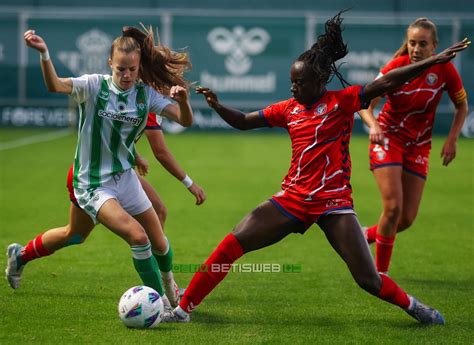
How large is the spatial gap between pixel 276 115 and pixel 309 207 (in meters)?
0.72

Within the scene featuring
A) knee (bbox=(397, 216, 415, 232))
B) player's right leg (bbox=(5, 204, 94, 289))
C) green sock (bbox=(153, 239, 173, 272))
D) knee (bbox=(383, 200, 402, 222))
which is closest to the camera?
green sock (bbox=(153, 239, 173, 272))

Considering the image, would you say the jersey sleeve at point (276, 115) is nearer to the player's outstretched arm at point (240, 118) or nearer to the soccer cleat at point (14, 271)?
the player's outstretched arm at point (240, 118)

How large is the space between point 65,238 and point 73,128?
1872 centimetres

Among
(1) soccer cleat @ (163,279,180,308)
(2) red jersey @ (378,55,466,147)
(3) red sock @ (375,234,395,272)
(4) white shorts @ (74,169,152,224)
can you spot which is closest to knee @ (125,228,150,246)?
(4) white shorts @ (74,169,152,224)

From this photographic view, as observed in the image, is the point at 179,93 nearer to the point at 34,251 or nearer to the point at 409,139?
the point at 34,251

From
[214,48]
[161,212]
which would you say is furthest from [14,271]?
[214,48]

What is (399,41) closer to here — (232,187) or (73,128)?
(73,128)

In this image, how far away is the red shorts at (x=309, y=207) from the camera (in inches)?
245

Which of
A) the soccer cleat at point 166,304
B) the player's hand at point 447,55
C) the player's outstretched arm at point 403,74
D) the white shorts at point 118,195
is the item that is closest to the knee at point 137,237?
the white shorts at point 118,195

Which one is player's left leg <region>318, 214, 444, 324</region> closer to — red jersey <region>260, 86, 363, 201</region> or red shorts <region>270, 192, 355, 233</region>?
red shorts <region>270, 192, 355, 233</region>

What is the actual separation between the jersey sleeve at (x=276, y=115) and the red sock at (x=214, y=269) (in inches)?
34.1

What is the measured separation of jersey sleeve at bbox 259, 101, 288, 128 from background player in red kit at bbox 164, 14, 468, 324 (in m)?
0.10

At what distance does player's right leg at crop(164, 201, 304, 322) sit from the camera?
6.26 metres

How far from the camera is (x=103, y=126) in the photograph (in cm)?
645
